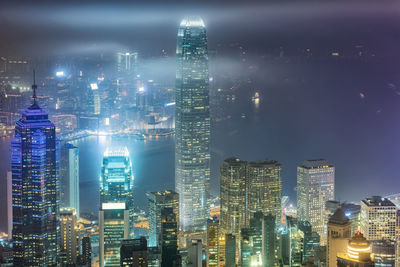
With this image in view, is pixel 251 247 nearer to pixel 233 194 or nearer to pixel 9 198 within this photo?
pixel 233 194

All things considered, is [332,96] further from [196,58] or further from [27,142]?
[27,142]

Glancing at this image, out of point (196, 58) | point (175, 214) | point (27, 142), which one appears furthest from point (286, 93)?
point (27, 142)

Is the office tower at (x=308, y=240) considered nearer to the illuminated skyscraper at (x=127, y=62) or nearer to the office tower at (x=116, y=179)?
the office tower at (x=116, y=179)

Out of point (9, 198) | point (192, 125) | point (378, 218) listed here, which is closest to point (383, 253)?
point (378, 218)

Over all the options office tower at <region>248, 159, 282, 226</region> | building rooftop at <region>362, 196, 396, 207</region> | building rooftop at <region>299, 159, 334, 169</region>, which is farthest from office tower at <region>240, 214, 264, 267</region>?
building rooftop at <region>299, 159, 334, 169</region>

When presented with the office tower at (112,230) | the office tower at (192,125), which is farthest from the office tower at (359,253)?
the office tower at (192,125)
